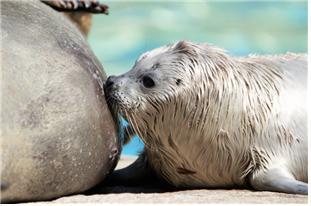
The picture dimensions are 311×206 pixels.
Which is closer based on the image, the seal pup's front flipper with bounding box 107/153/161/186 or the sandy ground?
the sandy ground

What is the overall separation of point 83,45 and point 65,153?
86 cm

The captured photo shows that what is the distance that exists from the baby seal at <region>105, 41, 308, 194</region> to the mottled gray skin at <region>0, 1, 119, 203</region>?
243mm

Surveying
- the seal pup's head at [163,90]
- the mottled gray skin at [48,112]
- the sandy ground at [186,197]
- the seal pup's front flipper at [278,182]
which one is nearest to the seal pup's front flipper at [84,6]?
the mottled gray skin at [48,112]

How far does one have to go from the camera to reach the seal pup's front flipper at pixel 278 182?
388cm

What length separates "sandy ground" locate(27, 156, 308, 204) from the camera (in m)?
3.69

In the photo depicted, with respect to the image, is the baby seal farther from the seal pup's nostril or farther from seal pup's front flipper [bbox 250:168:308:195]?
the seal pup's nostril

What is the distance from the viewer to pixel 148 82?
4156 millimetres

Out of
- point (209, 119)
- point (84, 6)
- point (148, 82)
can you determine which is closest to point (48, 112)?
point (148, 82)

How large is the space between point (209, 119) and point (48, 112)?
1.08 meters

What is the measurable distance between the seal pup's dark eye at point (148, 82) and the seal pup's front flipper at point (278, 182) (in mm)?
854

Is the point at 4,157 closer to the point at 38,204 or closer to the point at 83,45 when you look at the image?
the point at 38,204

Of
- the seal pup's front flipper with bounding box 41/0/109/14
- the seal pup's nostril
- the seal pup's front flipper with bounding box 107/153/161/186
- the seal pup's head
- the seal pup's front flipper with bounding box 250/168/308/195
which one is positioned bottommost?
the seal pup's front flipper with bounding box 107/153/161/186

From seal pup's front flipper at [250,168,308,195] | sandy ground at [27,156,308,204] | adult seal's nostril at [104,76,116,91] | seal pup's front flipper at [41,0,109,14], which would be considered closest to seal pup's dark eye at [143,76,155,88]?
adult seal's nostril at [104,76,116,91]

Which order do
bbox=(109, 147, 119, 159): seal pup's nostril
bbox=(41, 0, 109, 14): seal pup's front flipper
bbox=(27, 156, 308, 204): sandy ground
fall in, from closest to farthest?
bbox=(27, 156, 308, 204): sandy ground < bbox=(109, 147, 119, 159): seal pup's nostril < bbox=(41, 0, 109, 14): seal pup's front flipper
